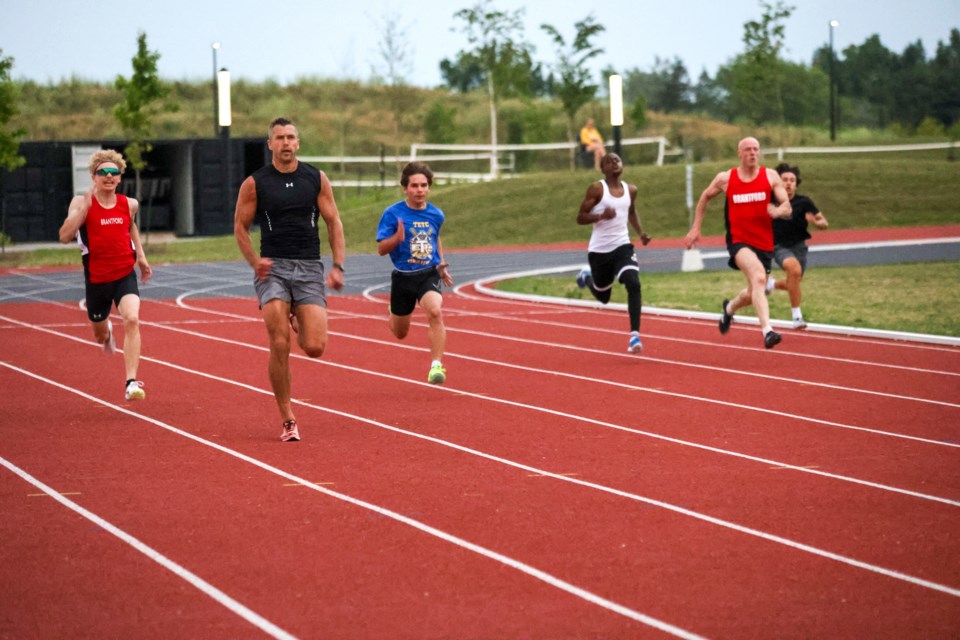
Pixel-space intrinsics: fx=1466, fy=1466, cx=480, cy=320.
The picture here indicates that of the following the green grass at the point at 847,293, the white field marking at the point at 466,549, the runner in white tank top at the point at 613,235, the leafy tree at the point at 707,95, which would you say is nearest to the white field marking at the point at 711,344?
the runner in white tank top at the point at 613,235

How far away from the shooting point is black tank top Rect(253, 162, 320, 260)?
32.0 feet

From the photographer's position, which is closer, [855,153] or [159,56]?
[159,56]

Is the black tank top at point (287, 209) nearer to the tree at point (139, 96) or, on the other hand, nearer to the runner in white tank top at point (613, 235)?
the runner in white tank top at point (613, 235)

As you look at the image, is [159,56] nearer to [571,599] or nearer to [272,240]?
[272,240]

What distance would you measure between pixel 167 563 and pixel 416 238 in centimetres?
650

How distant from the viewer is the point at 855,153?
50781 mm

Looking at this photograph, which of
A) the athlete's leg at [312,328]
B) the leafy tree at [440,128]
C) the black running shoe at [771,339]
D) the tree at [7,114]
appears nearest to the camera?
the athlete's leg at [312,328]

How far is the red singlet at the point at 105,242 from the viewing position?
11.8 m

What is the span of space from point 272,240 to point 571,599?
4579 mm

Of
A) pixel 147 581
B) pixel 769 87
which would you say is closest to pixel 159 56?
pixel 769 87

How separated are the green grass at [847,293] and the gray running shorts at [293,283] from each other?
821 centimetres

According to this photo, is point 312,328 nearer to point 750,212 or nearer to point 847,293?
point 750,212

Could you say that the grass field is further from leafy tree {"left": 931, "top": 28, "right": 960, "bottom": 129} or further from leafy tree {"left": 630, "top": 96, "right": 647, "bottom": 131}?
leafy tree {"left": 931, "top": 28, "right": 960, "bottom": 129}

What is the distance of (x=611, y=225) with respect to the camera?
595 inches
